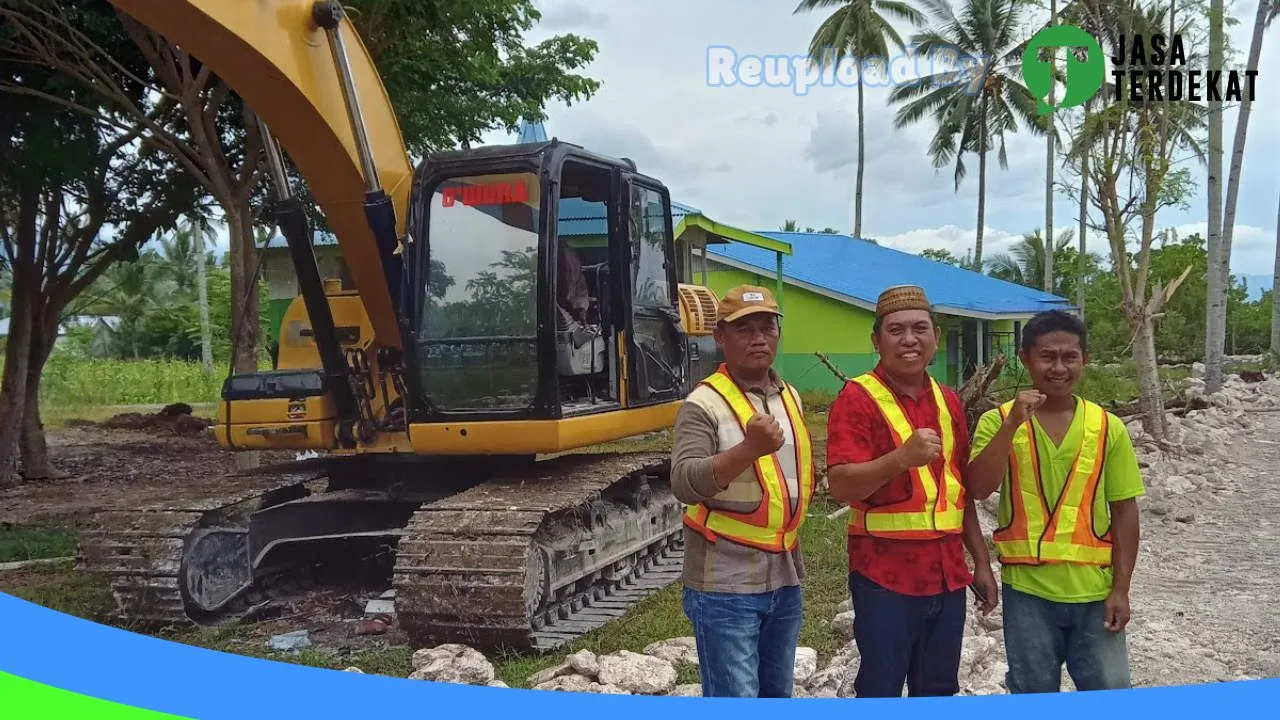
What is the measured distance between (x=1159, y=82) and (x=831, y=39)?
6.24 ft

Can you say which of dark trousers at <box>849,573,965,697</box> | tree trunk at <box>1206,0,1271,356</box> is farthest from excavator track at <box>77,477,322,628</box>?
tree trunk at <box>1206,0,1271,356</box>

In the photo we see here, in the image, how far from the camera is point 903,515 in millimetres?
2496

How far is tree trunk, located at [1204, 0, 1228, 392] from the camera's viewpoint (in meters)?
4.98

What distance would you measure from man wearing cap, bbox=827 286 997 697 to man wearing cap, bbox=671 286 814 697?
15 cm

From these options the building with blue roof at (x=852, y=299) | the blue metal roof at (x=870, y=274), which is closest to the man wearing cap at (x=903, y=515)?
the building with blue roof at (x=852, y=299)

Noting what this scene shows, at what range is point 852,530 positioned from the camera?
260 centimetres

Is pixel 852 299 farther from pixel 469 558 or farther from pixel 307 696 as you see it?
pixel 307 696

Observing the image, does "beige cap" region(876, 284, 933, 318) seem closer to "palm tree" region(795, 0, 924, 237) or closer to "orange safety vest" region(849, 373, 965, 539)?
"orange safety vest" region(849, 373, 965, 539)

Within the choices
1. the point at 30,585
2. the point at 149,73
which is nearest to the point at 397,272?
the point at 30,585

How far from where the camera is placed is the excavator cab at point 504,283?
461cm

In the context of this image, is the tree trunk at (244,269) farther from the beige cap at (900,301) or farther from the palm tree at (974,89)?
the beige cap at (900,301)

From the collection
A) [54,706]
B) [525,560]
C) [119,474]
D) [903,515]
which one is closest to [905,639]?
[903,515]

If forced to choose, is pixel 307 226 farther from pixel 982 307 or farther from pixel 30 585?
pixel 982 307

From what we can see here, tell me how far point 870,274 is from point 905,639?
5.13 m
